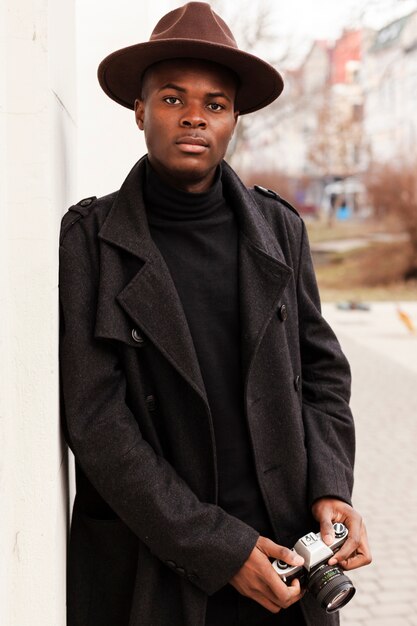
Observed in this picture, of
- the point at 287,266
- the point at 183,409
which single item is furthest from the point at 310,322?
the point at 183,409

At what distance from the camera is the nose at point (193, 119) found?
6.31ft

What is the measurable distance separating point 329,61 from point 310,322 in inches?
2187

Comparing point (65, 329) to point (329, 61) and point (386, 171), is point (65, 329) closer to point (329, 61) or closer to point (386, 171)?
point (386, 171)

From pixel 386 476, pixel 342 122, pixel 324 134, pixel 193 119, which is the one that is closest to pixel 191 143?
pixel 193 119

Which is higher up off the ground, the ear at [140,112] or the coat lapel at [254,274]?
the ear at [140,112]

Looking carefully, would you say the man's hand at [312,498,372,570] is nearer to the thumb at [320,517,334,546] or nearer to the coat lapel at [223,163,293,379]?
the thumb at [320,517,334,546]

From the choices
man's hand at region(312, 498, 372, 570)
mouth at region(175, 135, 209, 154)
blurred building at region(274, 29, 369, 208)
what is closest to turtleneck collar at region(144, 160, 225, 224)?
mouth at region(175, 135, 209, 154)

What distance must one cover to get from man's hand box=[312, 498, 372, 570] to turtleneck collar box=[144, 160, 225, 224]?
0.78m

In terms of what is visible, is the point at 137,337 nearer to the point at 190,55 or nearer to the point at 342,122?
the point at 190,55

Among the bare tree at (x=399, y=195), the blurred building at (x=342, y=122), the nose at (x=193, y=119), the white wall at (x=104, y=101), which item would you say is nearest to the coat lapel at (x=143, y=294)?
the nose at (x=193, y=119)

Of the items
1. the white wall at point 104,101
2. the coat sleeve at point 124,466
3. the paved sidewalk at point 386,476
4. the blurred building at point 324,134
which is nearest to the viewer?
the coat sleeve at point 124,466

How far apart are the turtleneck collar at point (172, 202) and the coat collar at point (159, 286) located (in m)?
0.03

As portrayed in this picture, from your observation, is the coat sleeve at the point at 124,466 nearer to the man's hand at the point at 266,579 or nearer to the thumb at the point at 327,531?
the man's hand at the point at 266,579

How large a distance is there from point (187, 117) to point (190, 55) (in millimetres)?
145
